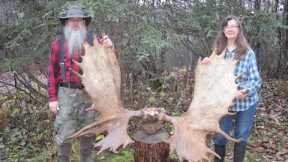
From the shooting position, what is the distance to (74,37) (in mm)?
4773

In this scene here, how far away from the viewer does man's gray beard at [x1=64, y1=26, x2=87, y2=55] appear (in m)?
4.78

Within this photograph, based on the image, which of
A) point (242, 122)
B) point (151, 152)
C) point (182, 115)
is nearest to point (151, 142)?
point (151, 152)

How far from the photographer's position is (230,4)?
7176 millimetres

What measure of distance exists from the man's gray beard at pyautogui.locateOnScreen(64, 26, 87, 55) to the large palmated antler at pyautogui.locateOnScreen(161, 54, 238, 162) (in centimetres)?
120

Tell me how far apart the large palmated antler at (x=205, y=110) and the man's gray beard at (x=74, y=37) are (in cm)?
120

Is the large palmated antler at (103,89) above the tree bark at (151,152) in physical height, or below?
above

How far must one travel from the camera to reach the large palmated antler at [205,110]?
4.10 m

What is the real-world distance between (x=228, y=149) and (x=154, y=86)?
1847 mm

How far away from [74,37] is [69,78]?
1.40 ft

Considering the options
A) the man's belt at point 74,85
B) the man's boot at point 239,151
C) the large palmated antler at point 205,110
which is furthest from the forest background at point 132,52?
the man's boot at point 239,151

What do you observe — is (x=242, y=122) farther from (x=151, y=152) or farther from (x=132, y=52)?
(x=132, y=52)

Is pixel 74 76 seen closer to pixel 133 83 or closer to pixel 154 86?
pixel 133 83

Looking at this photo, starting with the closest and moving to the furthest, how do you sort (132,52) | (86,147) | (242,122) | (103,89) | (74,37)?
(103,89) → (74,37) → (242,122) → (86,147) → (132,52)

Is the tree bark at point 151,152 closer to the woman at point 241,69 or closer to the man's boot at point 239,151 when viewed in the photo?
the woman at point 241,69
